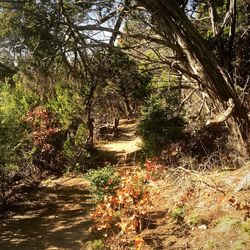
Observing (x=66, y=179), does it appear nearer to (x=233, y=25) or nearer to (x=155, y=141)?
(x=155, y=141)

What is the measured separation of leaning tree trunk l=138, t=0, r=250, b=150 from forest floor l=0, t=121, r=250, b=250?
1242 millimetres

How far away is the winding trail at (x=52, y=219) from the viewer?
8.24 m

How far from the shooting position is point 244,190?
662cm

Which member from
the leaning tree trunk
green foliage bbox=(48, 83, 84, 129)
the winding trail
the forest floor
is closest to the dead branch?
the leaning tree trunk

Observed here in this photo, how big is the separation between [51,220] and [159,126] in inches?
184

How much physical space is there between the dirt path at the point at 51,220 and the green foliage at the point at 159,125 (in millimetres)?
2650

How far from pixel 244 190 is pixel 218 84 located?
2774 mm

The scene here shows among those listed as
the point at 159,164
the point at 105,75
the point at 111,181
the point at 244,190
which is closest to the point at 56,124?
the point at 105,75

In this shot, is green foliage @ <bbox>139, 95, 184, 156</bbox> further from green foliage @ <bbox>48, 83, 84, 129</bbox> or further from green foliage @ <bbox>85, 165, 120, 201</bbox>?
green foliage @ <bbox>85, 165, 120, 201</bbox>

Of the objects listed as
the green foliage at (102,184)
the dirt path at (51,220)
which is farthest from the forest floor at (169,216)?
the green foliage at (102,184)

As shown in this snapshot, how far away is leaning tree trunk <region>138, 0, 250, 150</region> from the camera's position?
8148mm

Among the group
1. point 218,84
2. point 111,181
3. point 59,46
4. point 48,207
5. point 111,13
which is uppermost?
point 111,13

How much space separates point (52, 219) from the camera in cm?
973

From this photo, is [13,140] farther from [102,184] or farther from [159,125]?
[159,125]
